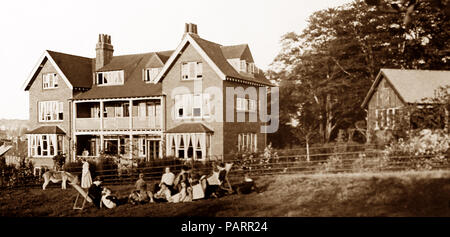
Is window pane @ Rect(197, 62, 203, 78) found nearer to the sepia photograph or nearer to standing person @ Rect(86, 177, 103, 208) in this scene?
the sepia photograph

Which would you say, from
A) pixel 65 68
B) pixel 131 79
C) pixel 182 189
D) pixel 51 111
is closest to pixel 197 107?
pixel 131 79

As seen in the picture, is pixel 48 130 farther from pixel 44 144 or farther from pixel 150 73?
pixel 150 73

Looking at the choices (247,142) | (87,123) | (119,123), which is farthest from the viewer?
(87,123)

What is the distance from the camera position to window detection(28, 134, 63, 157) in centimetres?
3306

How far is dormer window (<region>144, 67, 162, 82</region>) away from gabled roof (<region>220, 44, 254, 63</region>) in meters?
5.31

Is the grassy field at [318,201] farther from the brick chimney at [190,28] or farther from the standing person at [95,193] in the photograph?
the brick chimney at [190,28]

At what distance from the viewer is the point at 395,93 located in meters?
25.0

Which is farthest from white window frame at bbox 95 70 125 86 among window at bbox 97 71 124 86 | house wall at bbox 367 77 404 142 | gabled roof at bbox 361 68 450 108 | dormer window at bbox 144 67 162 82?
gabled roof at bbox 361 68 450 108

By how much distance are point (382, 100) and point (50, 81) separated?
25843mm

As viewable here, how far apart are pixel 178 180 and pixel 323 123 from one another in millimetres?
13357

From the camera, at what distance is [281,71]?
3328 centimetres

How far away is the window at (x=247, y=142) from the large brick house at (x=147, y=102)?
0.07m

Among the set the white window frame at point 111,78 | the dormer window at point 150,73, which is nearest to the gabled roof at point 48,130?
the white window frame at point 111,78
